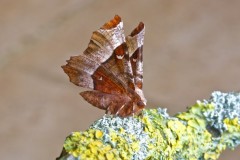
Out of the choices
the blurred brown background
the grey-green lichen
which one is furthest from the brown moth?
the blurred brown background

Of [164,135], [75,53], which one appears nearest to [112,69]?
[164,135]

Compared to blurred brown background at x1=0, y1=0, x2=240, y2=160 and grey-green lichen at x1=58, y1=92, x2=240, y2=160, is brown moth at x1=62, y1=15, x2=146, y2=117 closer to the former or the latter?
grey-green lichen at x1=58, y1=92, x2=240, y2=160

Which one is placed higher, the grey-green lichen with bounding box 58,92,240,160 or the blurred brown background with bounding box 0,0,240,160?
the blurred brown background with bounding box 0,0,240,160

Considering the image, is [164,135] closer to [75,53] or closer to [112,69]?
[112,69]

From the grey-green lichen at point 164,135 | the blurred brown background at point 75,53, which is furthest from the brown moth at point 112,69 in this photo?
the blurred brown background at point 75,53

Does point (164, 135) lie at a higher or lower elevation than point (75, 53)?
lower

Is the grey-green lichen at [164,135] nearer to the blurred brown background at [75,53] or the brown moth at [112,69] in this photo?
the brown moth at [112,69]
